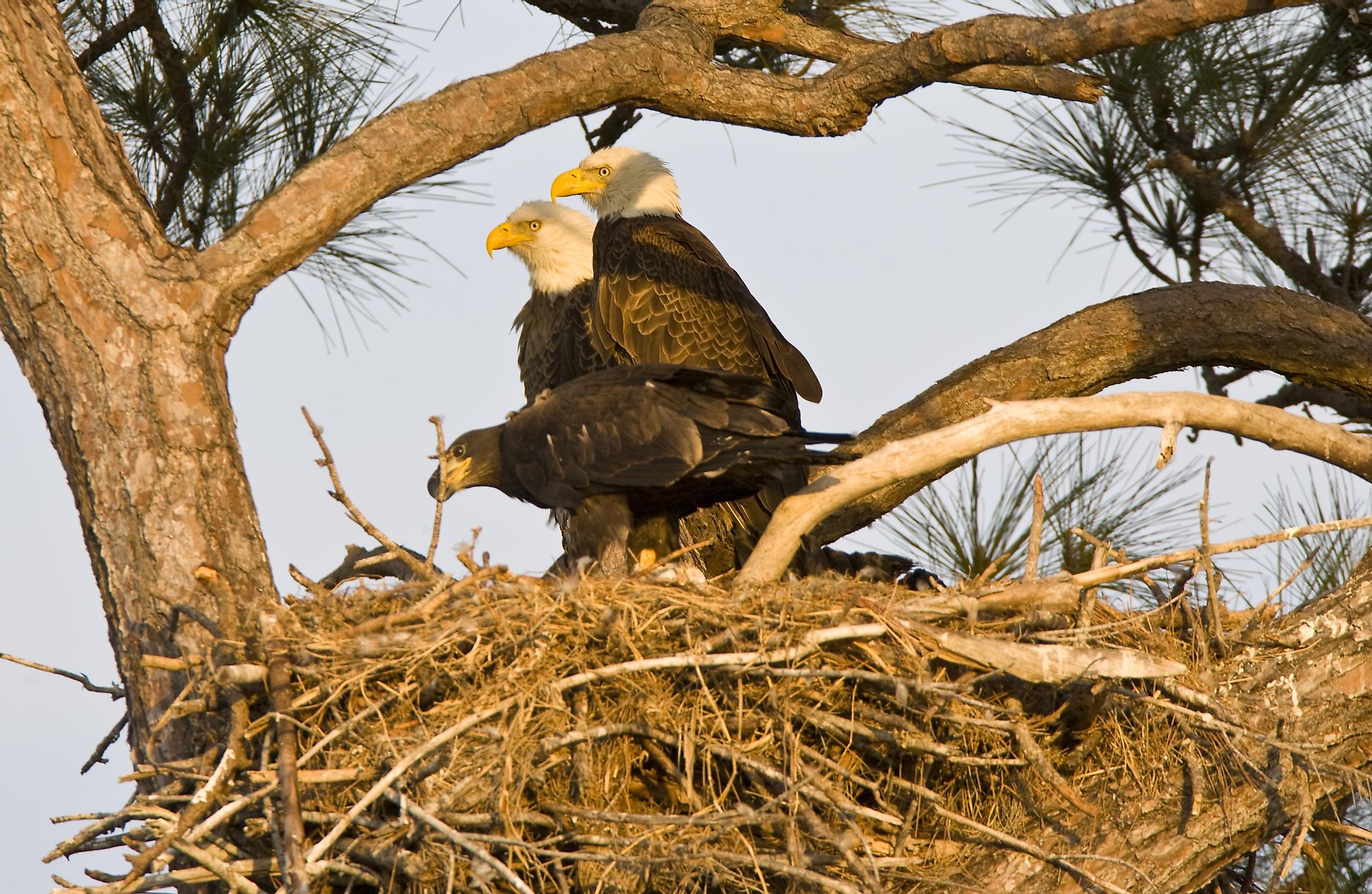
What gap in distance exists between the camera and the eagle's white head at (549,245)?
5840 millimetres

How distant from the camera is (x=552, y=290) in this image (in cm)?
583

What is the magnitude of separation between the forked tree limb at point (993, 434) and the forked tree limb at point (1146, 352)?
79 cm

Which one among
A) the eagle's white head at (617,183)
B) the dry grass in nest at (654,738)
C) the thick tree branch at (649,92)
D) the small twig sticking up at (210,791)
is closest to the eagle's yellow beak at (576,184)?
the eagle's white head at (617,183)

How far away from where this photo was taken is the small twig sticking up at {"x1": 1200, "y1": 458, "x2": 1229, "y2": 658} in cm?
334

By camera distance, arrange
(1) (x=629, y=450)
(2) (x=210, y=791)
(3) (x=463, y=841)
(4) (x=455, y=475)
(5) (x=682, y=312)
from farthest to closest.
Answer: (5) (x=682, y=312), (4) (x=455, y=475), (1) (x=629, y=450), (2) (x=210, y=791), (3) (x=463, y=841)

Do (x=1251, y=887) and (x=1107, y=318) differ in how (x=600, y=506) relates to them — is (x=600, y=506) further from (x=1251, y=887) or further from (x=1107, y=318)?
(x=1251, y=887)

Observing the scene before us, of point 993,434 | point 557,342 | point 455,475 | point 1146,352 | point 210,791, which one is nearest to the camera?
point 210,791

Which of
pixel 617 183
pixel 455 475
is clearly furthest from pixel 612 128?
pixel 455 475

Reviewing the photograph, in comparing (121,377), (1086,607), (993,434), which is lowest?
(1086,607)

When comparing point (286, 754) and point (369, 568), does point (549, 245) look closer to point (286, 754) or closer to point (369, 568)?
point (369, 568)

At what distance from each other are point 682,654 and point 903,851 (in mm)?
637

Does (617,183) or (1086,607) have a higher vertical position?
(617,183)

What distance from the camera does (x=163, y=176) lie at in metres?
4.95

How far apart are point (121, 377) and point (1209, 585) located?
8.00 ft
